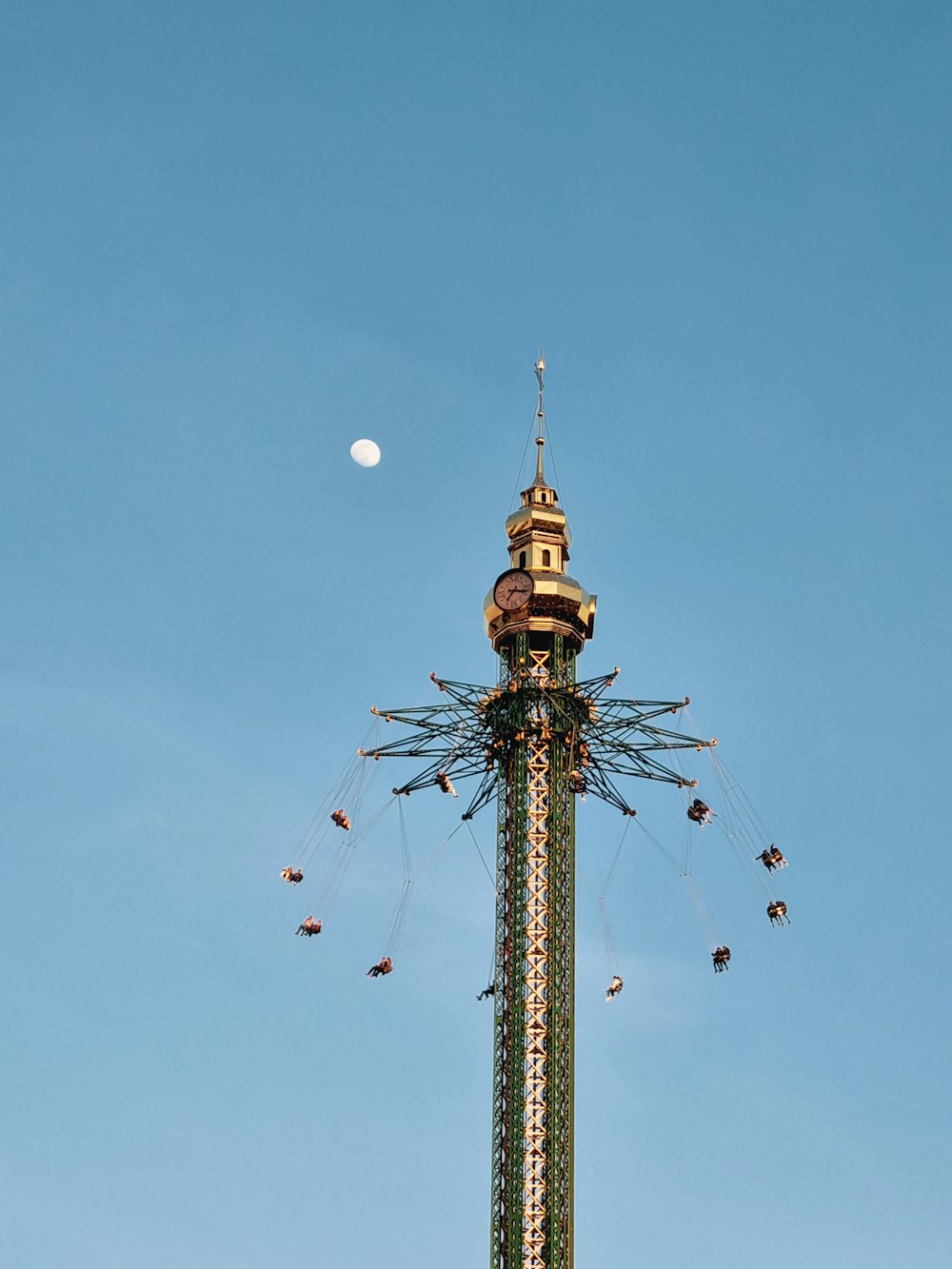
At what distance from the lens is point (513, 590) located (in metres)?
167

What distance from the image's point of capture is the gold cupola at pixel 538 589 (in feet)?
546

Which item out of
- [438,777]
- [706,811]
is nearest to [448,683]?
[438,777]

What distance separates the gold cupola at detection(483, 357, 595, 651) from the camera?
166m

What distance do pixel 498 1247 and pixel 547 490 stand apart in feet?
139

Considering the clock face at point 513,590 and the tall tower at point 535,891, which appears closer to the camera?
the tall tower at point 535,891

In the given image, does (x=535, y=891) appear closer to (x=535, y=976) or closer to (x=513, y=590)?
(x=535, y=976)

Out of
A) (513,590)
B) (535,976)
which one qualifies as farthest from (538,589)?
(535,976)

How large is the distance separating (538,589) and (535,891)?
16865 mm

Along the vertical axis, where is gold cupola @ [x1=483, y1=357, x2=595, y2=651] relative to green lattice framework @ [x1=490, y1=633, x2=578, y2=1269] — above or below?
above

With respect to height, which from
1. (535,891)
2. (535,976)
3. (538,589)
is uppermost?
(538,589)

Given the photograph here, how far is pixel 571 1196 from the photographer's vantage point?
155 meters

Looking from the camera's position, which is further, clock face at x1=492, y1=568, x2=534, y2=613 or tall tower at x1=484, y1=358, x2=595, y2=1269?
clock face at x1=492, y1=568, x2=534, y2=613

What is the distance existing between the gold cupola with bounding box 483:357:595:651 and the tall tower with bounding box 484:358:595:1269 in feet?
0.17

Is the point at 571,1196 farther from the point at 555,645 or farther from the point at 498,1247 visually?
the point at 555,645
